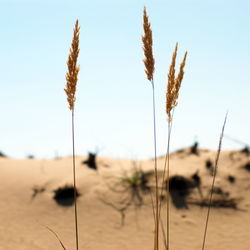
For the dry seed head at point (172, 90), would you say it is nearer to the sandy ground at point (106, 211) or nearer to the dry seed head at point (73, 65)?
the dry seed head at point (73, 65)

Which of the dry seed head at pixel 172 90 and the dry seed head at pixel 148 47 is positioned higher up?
the dry seed head at pixel 148 47

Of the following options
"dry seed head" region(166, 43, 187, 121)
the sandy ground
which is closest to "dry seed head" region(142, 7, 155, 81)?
"dry seed head" region(166, 43, 187, 121)

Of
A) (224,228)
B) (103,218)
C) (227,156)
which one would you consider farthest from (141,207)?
(227,156)

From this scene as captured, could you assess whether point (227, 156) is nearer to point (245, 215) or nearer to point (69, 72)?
point (245, 215)

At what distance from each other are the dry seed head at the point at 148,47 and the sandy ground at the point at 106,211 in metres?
2.09

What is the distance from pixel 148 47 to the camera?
1.95 metres

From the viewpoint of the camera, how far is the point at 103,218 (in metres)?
4.19

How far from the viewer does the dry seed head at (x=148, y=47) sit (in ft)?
6.36

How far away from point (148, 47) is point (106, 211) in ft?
9.07

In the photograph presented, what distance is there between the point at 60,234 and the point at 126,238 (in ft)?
2.15

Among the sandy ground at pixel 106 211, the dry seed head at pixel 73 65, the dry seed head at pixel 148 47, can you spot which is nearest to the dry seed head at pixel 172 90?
the dry seed head at pixel 148 47

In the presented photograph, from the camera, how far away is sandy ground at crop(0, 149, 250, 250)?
367 cm

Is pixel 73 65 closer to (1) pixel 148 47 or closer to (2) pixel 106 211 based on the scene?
(1) pixel 148 47

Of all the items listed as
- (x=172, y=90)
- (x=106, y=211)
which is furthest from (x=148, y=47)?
(x=106, y=211)
